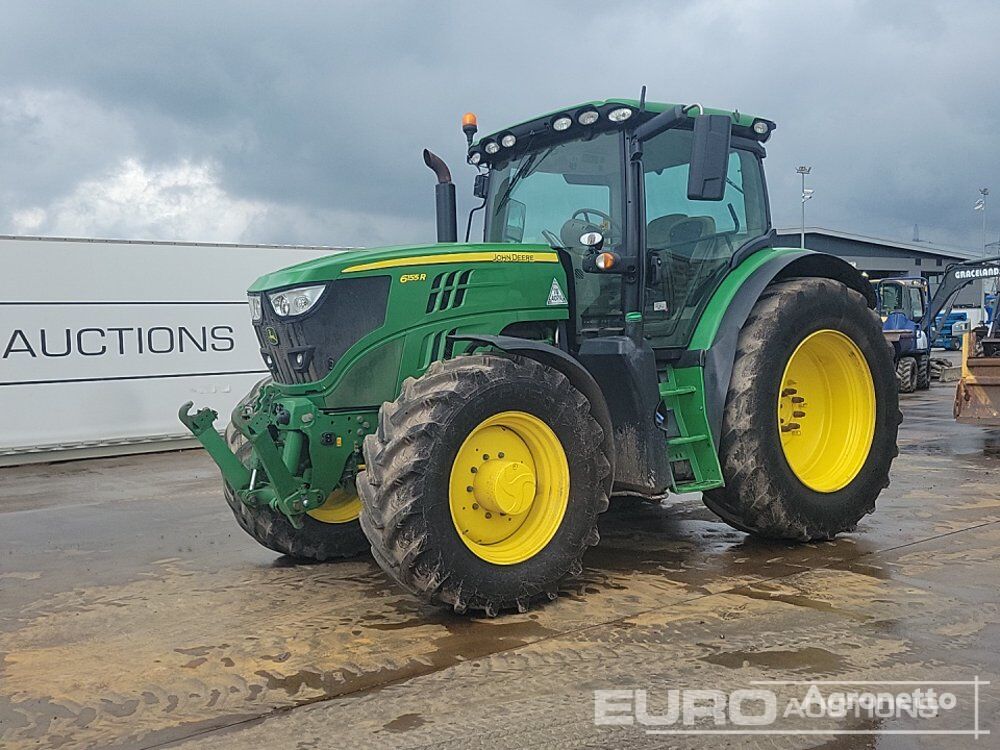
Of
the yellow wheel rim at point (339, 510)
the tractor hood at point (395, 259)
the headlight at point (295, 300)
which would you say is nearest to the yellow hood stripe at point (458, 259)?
the tractor hood at point (395, 259)

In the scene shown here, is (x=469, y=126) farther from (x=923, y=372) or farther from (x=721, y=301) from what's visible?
(x=923, y=372)

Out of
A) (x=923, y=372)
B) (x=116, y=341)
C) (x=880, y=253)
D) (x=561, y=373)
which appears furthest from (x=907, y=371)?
(x=880, y=253)

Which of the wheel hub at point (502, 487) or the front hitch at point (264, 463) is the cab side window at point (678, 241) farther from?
the front hitch at point (264, 463)

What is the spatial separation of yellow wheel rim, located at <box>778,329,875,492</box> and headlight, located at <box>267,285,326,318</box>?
2.91 m

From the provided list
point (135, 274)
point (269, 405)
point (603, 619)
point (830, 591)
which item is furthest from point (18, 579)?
point (135, 274)

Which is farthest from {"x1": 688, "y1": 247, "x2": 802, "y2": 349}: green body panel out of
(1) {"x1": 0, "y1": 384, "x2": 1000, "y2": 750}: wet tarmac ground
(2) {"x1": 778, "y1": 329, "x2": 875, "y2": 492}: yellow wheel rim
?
(1) {"x1": 0, "y1": 384, "x2": 1000, "y2": 750}: wet tarmac ground

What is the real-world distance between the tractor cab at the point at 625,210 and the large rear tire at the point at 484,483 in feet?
2.99

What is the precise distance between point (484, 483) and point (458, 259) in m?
1.18

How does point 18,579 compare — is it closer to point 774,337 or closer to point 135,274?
point 774,337

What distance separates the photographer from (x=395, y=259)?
4.87m

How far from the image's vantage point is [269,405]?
4922 millimetres

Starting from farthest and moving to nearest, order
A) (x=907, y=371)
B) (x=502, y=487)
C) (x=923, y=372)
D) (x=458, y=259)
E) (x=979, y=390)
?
(x=923, y=372)
(x=907, y=371)
(x=979, y=390)
(x=458, y=259)
(x=502, y=487)

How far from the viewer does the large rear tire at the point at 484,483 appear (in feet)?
Answer: 13.8

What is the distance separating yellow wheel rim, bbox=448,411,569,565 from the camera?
4504 millimetres
